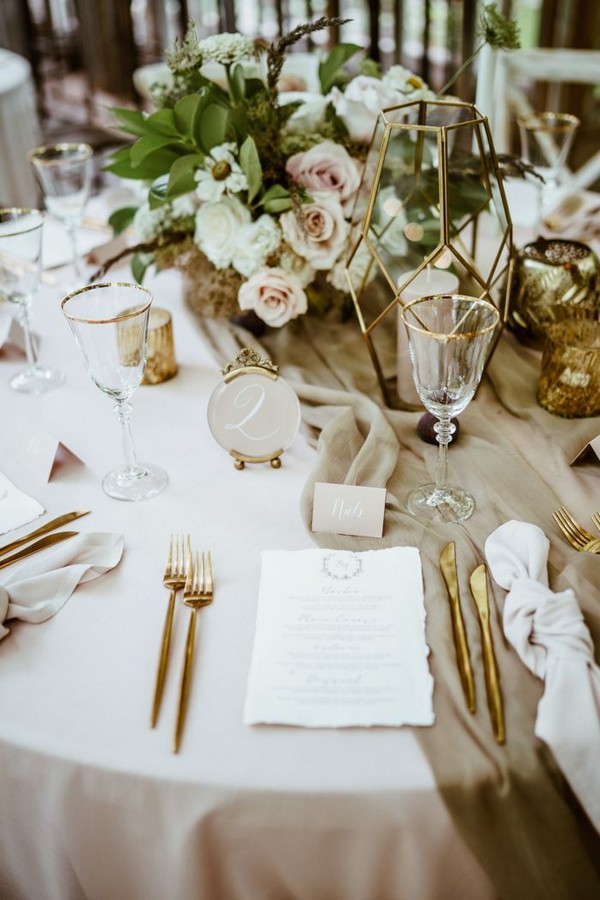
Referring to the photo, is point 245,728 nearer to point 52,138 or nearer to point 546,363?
point 546,363

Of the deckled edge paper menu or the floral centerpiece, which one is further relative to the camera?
the floral centerpiece

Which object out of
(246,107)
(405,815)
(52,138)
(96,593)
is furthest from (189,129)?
(52,138)

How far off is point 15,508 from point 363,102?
0.98 metres

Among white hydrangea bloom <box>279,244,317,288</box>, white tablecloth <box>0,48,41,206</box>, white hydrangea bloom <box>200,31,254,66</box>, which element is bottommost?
white tablecloth <box>0,48,41,206</box>

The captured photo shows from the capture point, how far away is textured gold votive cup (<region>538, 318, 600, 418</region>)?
124 cm

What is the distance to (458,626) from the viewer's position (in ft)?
2.96

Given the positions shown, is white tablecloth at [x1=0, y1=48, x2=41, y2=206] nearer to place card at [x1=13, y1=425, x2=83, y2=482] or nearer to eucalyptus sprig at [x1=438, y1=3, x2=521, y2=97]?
place card at [x1=13, y1=425, x2=83, y2=482]

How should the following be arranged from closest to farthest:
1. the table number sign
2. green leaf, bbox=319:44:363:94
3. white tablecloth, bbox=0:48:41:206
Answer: the table number sign, green leaf, bbox=319:44:363:94, white tablecloth, bbox=0:48:41:206

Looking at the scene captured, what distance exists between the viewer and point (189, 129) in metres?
1.41

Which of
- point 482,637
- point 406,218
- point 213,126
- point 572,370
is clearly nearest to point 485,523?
point 482,637

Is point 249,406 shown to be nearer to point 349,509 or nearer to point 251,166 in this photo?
point 349,509

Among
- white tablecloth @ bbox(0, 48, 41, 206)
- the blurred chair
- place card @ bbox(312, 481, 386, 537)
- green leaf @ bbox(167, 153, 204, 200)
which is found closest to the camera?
place card @ bbox(312, 481, 386, 537)

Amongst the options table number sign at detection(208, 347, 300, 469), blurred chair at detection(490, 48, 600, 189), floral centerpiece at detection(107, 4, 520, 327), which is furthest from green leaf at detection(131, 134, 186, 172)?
blurred chair at detection(490, 48, 600, 189)

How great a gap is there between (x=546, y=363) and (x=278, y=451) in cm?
47
